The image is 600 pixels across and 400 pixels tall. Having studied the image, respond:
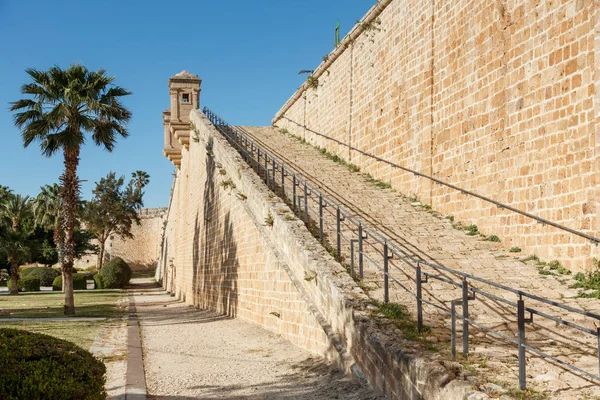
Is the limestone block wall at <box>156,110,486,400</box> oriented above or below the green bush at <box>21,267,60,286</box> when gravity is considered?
above

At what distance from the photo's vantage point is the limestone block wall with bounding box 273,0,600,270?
791 centimetres

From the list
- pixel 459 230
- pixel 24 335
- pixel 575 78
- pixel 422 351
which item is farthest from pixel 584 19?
pixel 24 335

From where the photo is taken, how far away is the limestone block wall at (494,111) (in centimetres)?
791

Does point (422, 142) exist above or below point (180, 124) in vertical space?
below

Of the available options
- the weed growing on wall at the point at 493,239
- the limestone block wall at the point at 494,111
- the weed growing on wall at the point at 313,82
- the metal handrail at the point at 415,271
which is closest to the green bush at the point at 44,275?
the metal handrail at the point at 415,271

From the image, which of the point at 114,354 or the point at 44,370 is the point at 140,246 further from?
the point at 44,370

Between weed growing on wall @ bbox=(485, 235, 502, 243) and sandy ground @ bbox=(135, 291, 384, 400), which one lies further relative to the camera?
weed growing on wall @ bbox=(485, 235, 502, 243)

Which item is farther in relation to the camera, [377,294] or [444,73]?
[444,73]

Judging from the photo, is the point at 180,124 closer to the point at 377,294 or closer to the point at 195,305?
the point at 195,305

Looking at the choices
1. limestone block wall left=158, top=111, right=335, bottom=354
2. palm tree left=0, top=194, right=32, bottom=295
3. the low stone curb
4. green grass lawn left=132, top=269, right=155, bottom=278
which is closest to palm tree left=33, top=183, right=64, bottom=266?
palm tree left=0, top=194, right=32, bottom=295

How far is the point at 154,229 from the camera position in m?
62.9

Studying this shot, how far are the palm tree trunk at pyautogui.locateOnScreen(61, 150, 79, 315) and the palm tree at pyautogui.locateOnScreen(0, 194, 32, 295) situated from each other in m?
17.8

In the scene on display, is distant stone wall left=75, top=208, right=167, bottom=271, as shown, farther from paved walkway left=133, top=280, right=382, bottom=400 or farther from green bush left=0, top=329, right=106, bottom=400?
green bush left=0, top=329, right=106, bottom=400

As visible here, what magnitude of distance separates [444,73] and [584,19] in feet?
13.4
